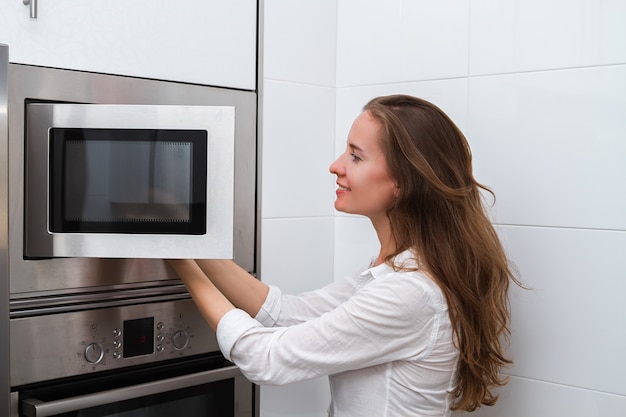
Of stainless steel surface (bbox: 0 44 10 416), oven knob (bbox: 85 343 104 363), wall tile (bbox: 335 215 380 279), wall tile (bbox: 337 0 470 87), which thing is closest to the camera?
stainless steel surface (bbox: 0 44 10 416)

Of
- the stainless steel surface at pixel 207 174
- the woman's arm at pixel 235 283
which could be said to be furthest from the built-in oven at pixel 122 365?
the stainless steel surface at pixel 207 174

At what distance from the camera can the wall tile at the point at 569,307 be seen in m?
1.56

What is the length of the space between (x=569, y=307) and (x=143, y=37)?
103 centimetres

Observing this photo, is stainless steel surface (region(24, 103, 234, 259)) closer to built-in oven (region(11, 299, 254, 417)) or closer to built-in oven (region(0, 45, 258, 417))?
built-in oven (region(0, 45, 258, 417))

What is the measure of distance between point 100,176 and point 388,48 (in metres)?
0.86

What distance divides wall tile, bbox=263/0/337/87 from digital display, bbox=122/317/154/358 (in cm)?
63

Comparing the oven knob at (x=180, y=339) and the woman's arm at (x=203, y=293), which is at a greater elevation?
the woman's arm at (x=203, y=293)

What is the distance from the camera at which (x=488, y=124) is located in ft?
5.67

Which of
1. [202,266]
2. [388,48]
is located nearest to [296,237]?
[202,266]

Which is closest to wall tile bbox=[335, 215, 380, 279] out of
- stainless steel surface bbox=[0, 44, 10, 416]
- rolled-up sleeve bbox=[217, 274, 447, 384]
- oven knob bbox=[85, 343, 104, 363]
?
rolled-up sleeve bbox=[217, 274, 447, 384]

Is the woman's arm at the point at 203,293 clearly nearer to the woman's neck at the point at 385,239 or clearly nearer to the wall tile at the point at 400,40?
the woman's neck at the point at 385,239

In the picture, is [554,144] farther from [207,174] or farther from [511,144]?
[207,174]

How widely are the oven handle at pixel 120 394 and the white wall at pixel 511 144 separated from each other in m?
0.23

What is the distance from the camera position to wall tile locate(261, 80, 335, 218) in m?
1.82
